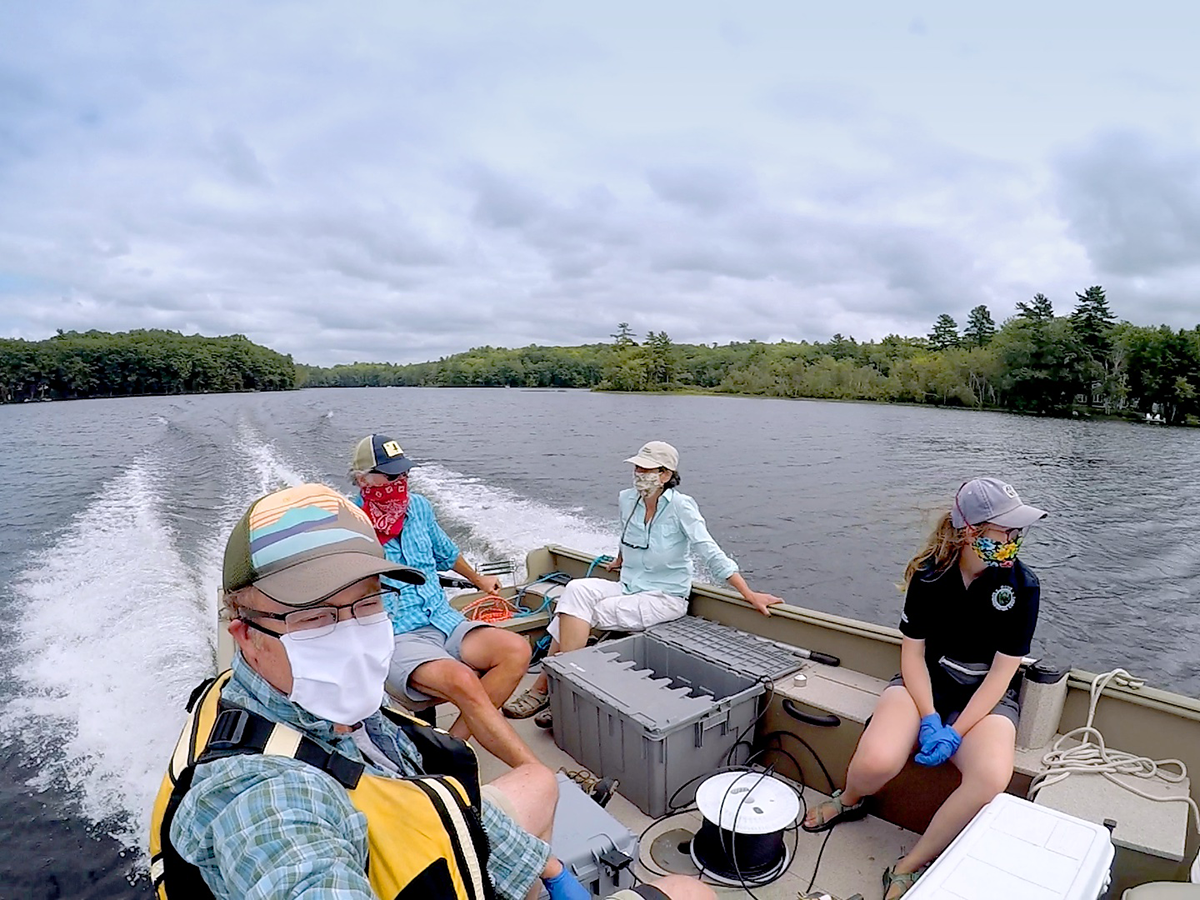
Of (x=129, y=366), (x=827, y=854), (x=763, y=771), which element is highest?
(x=129, y=366)

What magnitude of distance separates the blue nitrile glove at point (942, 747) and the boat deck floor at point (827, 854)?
0.41 metres

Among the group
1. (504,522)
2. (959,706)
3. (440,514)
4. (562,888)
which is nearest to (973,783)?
(959,706)

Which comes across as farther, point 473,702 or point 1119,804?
point 473,702

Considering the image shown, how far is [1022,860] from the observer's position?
1543mm

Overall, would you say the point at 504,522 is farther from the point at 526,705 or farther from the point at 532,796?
the point at 532,796

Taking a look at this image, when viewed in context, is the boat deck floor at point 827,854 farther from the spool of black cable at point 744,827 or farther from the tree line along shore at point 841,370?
the tree line along shore at point 841,370

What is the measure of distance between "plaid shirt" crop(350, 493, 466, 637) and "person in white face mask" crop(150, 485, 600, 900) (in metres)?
1.59

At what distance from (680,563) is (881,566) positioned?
21.6ft

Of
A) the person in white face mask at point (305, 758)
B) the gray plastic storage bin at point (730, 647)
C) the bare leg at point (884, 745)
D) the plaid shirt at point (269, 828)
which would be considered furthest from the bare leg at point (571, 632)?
the plaid shirt at point (269, 828)

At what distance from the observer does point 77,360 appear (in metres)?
40.0

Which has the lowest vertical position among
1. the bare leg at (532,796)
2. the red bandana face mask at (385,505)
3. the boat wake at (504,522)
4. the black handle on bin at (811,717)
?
the boat wake at (504,522)

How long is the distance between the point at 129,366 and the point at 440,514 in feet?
137

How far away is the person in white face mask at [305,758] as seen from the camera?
0.90 m

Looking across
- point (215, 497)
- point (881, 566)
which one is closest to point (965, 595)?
point (881, 566)
